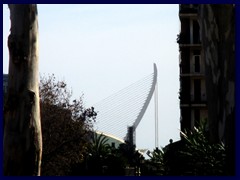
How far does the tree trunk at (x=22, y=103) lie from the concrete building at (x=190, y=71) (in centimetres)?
4738

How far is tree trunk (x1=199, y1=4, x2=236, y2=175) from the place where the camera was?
1495 centimetres

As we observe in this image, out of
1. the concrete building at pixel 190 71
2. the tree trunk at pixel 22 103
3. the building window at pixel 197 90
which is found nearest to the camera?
the tree trunk at pixel 22 103

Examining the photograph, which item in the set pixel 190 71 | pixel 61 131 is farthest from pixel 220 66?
pixel 190 71

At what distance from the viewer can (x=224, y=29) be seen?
15594mm

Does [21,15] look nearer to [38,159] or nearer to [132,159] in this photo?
[38,159]

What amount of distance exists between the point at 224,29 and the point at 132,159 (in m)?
29.7

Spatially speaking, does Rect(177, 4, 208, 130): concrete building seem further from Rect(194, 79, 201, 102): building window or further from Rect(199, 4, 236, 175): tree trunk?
Rect(199, 4, 236, 175): tree trunk

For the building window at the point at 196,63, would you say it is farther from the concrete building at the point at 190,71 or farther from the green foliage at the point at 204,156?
the green foliage at the point at 204,156

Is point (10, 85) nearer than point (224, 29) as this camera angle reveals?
Yes

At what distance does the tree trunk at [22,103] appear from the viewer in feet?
34.0

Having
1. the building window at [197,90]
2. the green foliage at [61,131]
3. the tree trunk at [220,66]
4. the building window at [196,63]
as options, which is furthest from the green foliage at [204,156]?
the building window at [196,63]

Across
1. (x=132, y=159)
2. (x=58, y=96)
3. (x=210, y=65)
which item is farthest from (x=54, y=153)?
(x=210, y=65)

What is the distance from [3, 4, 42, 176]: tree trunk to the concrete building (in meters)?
47.4

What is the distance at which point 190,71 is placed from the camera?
2306 inches
